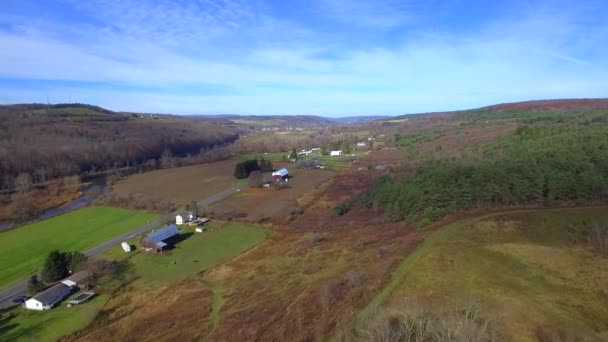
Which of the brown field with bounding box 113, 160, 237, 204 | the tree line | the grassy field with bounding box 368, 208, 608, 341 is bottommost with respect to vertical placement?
the brown field with bounding box 113, 160, 237, 204

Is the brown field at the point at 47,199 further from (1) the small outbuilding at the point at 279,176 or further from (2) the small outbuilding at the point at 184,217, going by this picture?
(1) the small outbuilding at the point at 279,176

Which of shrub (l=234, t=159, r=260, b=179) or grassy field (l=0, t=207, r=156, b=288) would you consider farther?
shrub (l=234, t=159, r=260, b=179)

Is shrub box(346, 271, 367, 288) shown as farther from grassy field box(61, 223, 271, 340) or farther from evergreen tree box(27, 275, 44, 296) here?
evergreen tree box(27, 275, 44, 296)

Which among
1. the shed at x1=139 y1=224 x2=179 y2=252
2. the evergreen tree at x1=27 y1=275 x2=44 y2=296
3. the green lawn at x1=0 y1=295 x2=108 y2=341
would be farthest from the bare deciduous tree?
the green lawn at x1=0 y1=295 x2=108 y2=341

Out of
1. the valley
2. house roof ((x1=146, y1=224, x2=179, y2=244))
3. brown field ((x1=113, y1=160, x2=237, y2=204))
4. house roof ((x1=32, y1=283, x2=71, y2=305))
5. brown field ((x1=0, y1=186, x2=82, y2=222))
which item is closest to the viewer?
the valley

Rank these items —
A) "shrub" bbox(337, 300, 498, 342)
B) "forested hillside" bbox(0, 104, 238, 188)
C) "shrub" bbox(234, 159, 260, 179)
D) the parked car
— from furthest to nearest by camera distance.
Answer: "forested hillside" bbox(0, 104, 238, 188), "shrub" bbox(234, 159, 260, 179), the parked car, "shrub" bbox(337, 300, 498, 342)

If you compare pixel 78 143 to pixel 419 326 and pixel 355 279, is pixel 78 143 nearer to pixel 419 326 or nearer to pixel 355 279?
pixel 355 279

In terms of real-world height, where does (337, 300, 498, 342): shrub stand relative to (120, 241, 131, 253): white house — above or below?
above

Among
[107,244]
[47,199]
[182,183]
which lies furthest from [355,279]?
[47,199]
